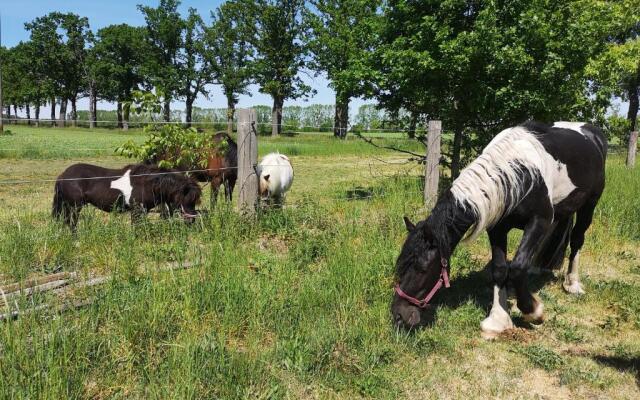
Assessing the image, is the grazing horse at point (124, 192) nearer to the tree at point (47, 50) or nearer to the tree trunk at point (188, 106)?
the tree trunk at point (188, 106)

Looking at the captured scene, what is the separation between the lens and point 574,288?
4.55 m

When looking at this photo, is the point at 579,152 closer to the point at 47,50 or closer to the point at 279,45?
the point at 279,45

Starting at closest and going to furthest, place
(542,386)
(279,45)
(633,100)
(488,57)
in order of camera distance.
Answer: (542,386), (488,57), (633,100), (279,45)

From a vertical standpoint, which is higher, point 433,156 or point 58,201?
point 433,156

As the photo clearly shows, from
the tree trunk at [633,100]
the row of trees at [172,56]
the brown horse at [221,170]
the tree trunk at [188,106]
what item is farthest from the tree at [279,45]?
the brown horse at [221,170]

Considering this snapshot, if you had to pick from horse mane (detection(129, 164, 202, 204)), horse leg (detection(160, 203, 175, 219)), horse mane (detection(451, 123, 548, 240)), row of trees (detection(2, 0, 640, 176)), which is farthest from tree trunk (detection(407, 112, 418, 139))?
horse leg (detection(160, 203, 175, 219))

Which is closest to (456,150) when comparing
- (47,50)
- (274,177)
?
(274,177)

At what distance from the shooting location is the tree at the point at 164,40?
173 feet

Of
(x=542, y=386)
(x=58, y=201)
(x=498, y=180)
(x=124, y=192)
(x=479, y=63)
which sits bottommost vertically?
(x=542, y=386)

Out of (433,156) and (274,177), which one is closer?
(433,156)

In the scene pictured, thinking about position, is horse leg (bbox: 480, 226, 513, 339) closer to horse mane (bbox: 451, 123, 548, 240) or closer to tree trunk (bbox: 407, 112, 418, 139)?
horse mane (bbox: 451, 123, 548, 240)

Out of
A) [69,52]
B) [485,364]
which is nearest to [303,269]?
[485,364]

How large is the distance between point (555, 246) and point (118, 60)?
65498 millimetres

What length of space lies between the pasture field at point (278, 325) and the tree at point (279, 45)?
3744 cm
